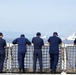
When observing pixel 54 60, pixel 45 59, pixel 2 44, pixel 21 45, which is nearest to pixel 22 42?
pixel 21 45

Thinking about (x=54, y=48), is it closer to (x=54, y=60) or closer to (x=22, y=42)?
(x=54, y=60)

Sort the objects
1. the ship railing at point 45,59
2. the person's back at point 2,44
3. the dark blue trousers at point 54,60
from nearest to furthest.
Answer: the person's back at point 2,44, the dark blue trousers at point 54,60, the ship railing at point 45,59

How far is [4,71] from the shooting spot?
16.9 metres

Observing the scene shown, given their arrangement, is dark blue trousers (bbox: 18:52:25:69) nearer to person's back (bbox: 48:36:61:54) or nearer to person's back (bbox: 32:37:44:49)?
person's back (bbox: 32:37:44:49)

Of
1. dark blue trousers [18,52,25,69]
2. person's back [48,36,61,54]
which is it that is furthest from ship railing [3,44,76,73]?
person's back [48,36,61,54]

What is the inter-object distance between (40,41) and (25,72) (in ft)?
4.82

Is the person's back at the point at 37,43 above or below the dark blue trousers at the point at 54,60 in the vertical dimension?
above

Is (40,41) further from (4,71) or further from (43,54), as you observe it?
(4,71)

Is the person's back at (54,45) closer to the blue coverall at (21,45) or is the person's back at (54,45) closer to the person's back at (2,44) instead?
the blue coverall at (21,45)

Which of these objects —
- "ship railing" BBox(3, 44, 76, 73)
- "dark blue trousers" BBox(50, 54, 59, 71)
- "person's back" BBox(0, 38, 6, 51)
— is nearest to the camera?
"person's back" BBox(0, 38, 6, 51)

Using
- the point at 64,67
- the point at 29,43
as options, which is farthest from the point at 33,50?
the point at 64,67

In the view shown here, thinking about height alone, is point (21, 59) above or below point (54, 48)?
below

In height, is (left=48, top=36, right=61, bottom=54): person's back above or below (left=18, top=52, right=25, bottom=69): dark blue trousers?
above

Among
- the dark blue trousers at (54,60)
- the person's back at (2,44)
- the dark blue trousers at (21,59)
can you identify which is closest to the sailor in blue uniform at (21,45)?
the dark blue trousers at (21,59)
